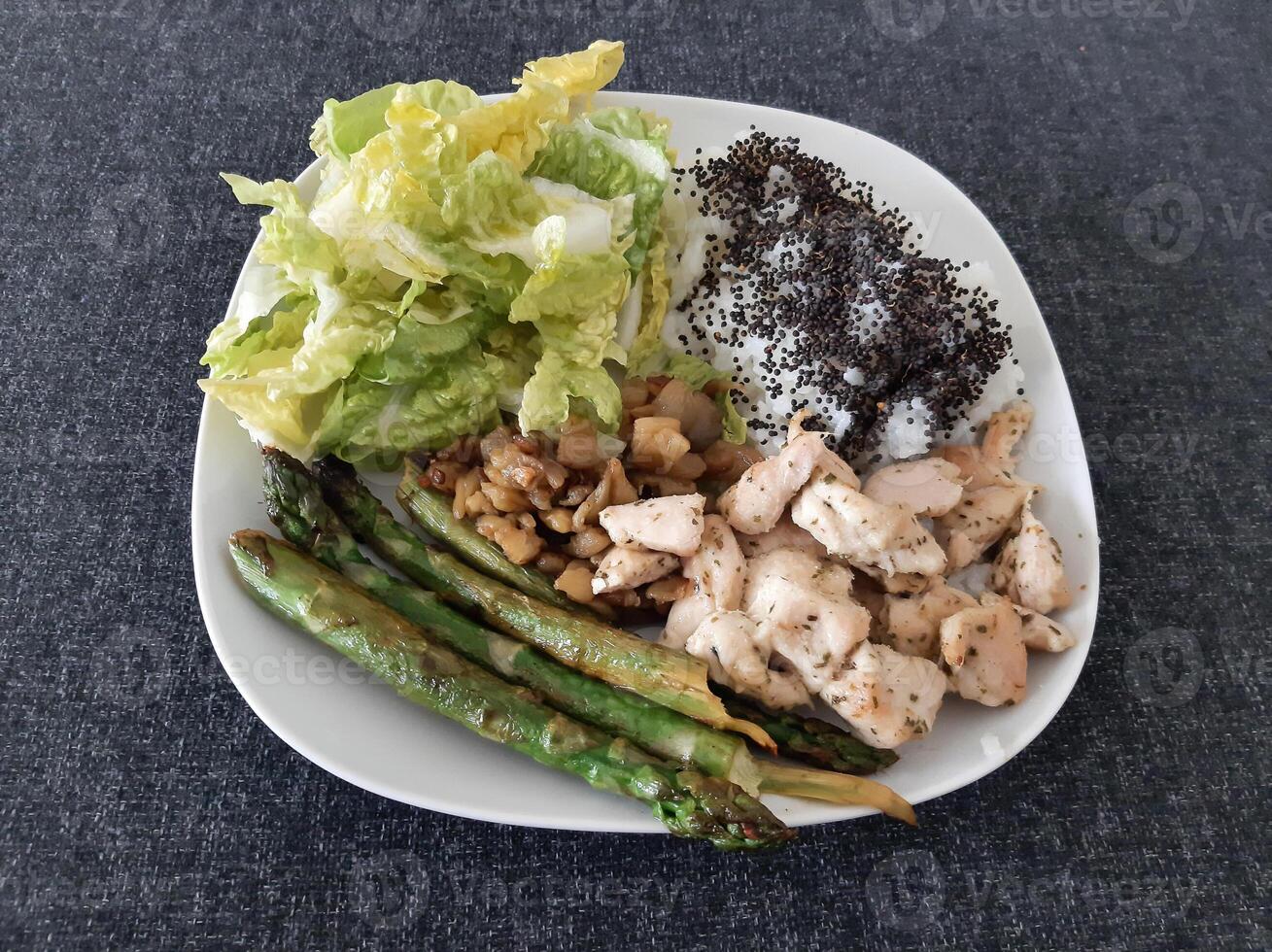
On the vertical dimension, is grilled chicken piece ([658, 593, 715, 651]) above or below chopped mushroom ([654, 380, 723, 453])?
below

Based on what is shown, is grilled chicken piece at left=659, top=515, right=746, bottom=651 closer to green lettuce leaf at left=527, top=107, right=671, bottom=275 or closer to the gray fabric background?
the gray fabric background

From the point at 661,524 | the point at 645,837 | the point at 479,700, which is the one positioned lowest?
the point at 645,837

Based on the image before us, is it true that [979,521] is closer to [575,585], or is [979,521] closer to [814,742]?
[814,742]

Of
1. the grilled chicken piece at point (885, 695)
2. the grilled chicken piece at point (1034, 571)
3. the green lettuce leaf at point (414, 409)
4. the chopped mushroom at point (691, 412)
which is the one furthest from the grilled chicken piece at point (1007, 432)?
the green lettuce leaf at point (414, 409)

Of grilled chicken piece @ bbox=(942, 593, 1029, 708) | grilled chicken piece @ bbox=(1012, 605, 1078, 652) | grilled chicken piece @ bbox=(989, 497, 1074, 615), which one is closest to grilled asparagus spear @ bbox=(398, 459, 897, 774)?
grilled chicken piece @ bbox=(942, 593, 1029, 708)

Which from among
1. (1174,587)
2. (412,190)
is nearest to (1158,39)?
(1174,587)

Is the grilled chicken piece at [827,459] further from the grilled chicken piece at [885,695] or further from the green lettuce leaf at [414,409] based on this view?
the green lettuce leaf at [414,409]

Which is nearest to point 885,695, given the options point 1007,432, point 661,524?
point 661,524
